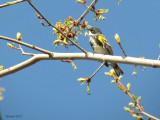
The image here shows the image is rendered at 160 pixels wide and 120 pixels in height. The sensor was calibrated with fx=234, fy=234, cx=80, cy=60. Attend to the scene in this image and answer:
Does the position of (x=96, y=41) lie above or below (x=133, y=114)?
above

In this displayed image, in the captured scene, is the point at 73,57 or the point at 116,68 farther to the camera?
the point at 116,68

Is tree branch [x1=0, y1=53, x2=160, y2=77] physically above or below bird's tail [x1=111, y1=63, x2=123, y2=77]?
below

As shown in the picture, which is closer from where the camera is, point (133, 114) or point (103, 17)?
point (133, 114)

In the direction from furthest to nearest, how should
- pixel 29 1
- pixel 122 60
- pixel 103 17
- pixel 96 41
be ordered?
pixel 96 41
pixel 103 17
pixel 122 60
pixel 29 1

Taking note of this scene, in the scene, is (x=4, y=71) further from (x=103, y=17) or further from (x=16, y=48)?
(x=103, y=17)

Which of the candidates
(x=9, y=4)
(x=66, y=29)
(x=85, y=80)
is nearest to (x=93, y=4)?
(x=66, y=29)

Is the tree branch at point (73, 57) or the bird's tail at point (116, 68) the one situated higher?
the bird's tail at point (116, 68)

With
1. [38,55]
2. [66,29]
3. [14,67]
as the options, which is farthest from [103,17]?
[14,67]

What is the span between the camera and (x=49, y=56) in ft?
9.32

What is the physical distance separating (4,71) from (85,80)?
105cm

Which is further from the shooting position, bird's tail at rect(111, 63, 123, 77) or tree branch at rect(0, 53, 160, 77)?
bird's tail at rect(111, 63, 123, 77)


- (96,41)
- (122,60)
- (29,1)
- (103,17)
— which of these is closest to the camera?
(29,1)

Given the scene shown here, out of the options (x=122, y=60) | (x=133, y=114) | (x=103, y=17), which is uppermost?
(x=103, y=17)

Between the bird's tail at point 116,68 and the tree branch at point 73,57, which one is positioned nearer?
the tree branch at point 73,57
